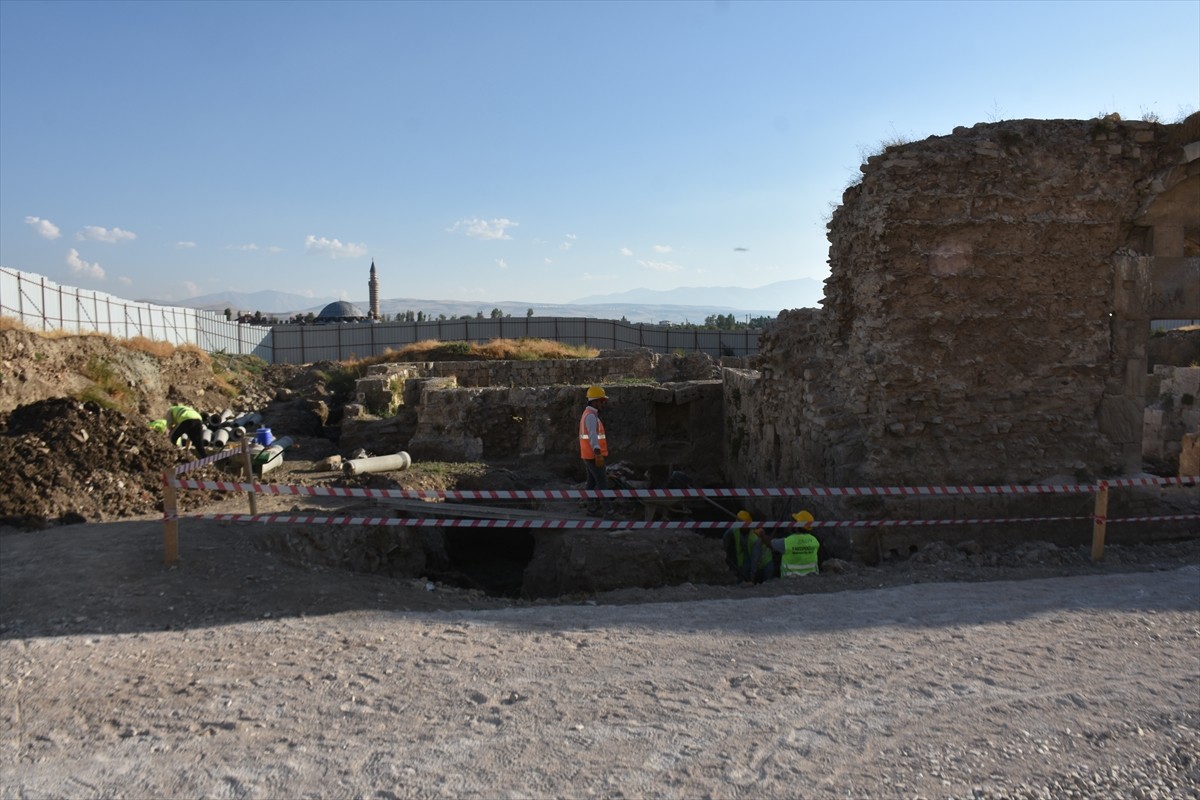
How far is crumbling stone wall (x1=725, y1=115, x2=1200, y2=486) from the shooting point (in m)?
8.58

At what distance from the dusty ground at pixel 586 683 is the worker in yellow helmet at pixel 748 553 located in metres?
1.05

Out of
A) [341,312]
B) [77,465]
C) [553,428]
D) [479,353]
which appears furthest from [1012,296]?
[341,312]

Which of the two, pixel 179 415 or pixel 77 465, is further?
pixel 179 415

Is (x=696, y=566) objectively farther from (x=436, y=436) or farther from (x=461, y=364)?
(x=461, y=364)

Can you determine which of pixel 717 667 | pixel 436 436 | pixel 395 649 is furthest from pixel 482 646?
pixel 436 436

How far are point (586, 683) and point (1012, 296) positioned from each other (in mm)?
6334

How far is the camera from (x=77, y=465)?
9.32m

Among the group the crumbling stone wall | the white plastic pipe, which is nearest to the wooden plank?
the white plastic pipe

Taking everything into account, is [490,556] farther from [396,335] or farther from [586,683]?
[396,335]

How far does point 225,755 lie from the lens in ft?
12.7

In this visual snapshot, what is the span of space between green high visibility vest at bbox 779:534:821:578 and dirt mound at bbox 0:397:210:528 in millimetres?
6466

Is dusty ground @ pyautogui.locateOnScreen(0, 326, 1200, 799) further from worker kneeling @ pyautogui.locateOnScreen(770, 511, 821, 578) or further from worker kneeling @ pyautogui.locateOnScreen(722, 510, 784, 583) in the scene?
worker kneeling @ pyautogui.locateOnScreen(722, 510, 784, 583)

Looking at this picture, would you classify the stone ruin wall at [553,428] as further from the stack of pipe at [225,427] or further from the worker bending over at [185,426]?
the worker bending over at [185,426]

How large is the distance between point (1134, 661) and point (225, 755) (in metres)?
4.84
